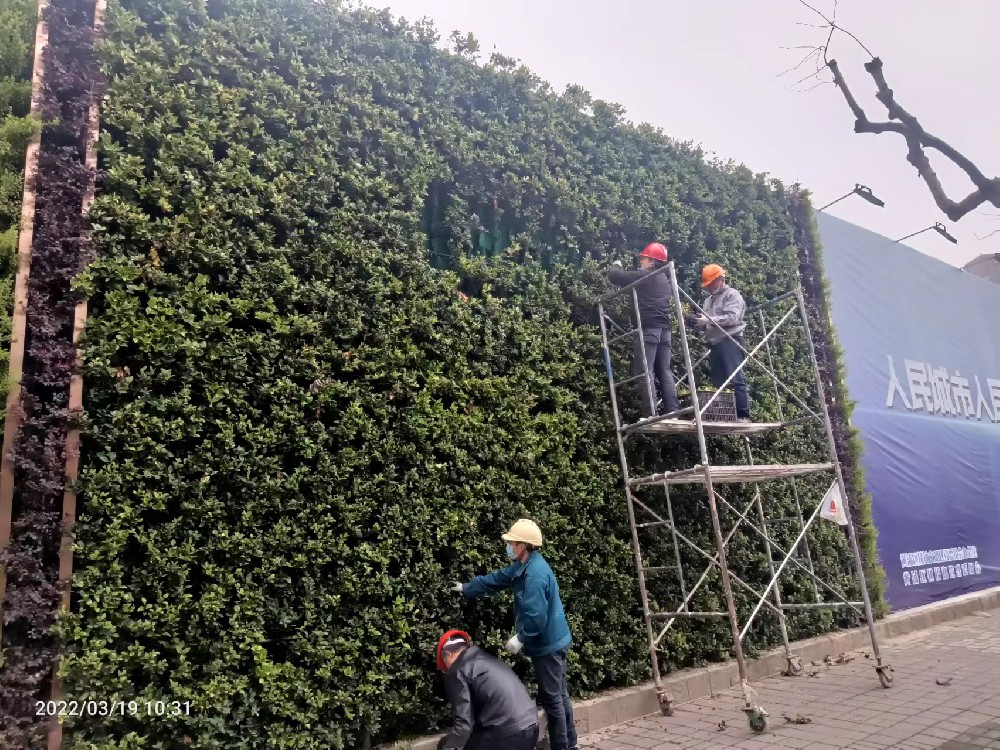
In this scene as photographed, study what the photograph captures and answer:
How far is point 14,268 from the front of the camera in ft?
12.2

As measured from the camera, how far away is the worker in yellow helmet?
166 inches

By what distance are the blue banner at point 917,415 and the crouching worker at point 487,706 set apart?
23.0 ft

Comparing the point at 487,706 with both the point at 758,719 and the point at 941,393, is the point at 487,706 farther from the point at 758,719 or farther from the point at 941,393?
the point at 941,393

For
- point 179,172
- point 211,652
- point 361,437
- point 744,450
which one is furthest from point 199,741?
point 744,450

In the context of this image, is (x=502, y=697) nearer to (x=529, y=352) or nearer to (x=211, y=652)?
(x=211, y=652)

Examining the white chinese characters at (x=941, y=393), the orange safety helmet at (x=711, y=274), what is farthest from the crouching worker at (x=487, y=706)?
the white chinese characters at (x=941, y=393)

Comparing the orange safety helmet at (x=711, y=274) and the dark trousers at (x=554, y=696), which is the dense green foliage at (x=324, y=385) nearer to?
the dark trousers at (x=554, y=696)

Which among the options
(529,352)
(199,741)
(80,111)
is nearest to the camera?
(199,741)

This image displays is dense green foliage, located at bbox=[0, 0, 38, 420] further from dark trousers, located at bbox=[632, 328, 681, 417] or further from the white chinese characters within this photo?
the white chinese characters

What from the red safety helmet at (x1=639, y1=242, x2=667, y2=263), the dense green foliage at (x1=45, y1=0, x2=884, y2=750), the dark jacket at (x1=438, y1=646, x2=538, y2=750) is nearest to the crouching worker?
the dark jacket at (x1=438, y1=646, x2=538, y2=750)

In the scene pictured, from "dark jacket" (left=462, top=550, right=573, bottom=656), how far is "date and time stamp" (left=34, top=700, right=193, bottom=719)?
1.77 m

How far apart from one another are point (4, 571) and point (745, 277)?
24.6 feet

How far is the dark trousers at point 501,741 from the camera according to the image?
3701 millimetres

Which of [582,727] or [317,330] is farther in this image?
[582,727]
